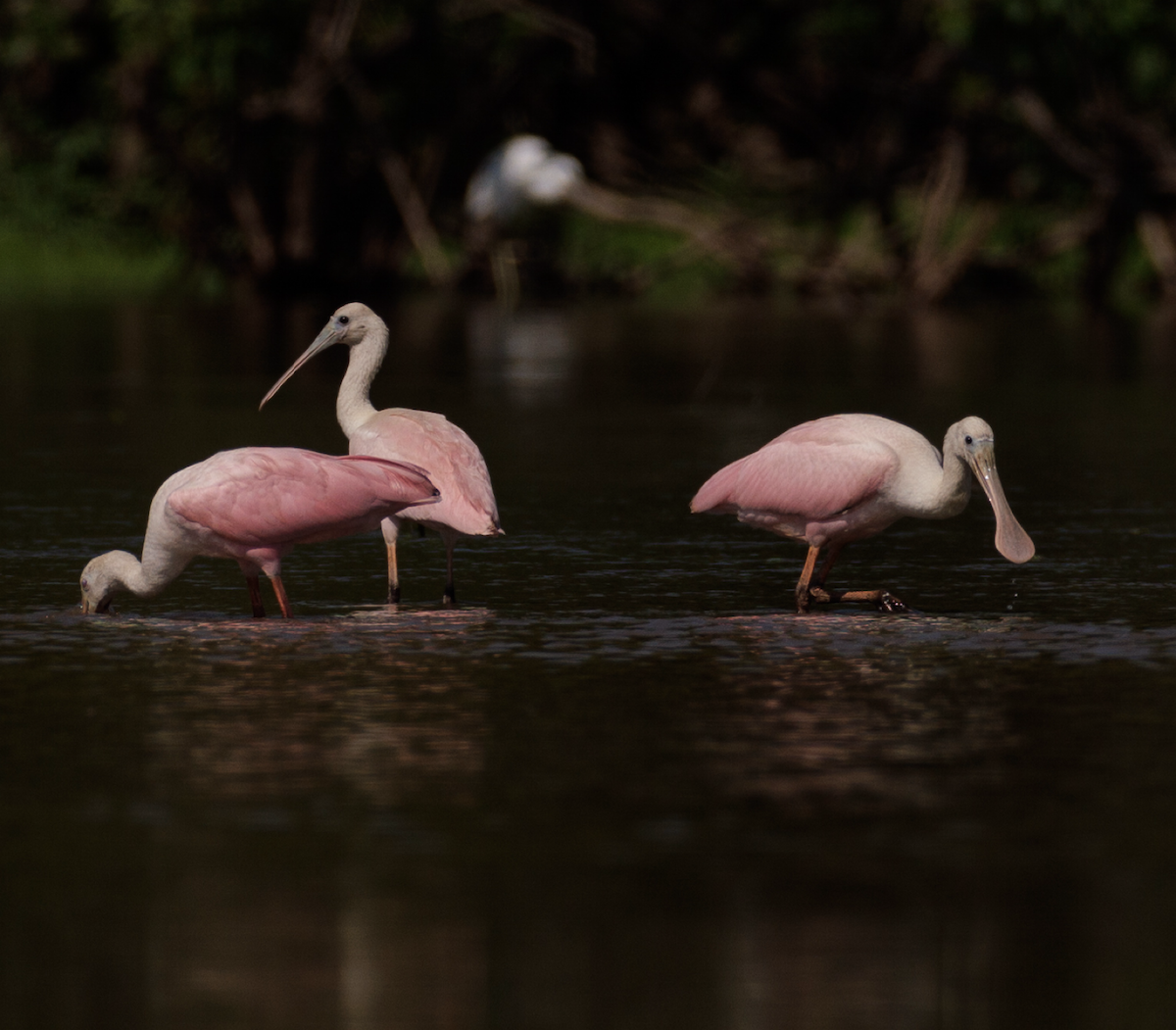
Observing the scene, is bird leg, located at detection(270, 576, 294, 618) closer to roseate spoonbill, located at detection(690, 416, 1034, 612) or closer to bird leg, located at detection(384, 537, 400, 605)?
bird leg, located at detection(384, 537, 400, 605)

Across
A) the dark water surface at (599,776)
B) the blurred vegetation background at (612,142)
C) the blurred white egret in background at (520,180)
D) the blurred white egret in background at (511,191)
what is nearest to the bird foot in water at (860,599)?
the dark water surface at (599,776)

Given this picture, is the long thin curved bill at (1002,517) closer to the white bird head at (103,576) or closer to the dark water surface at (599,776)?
the dark water surface at (599,776)

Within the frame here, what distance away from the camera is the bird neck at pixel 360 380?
10.4m

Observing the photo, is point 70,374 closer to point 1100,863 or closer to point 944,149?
point 944,149

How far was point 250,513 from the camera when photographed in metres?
8.89

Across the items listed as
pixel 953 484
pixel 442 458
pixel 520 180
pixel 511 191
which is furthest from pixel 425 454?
pixel 511 191

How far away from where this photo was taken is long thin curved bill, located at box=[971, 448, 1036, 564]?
9.34 metres

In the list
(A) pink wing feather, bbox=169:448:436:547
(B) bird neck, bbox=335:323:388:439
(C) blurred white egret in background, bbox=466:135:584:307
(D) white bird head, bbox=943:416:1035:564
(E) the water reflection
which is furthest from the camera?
(C) blurred white egret in background, bbox=466:135:584:307

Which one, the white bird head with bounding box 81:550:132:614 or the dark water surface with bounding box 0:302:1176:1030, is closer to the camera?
the dark water surface with bounding box 0:302:1176:1030

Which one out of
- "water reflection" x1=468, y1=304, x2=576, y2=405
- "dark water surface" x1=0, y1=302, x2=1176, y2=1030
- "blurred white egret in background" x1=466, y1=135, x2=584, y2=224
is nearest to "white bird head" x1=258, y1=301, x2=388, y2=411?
"dark water surface" x1=0, y1=302, x2=1176, y2=1030

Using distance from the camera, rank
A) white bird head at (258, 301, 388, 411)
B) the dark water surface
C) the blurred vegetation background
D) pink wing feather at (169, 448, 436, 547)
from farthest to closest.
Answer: the blurred vegetation background
white bird head at (258, 301, 388, 411)
pink wing feather at (169, 448, 436, 547)
the dark water surface

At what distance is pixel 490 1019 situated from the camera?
4.59 metres

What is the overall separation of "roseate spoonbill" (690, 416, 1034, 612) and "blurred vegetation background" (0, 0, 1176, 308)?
1933 cm

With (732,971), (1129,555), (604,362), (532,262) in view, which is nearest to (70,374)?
(604,362)
